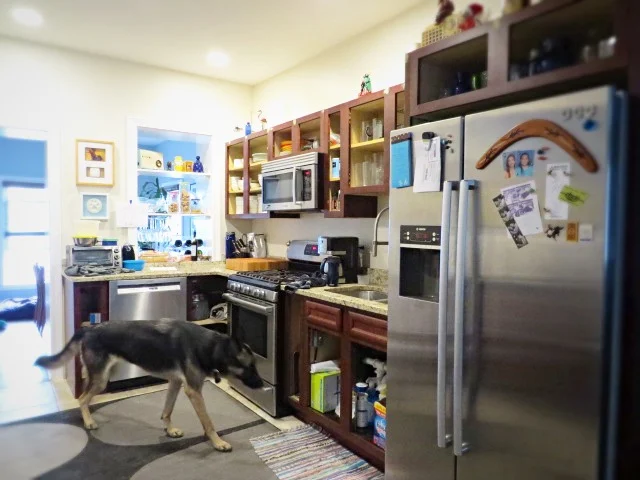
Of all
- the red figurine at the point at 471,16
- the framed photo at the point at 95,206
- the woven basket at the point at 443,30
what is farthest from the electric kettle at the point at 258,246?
the red figurine at the point at 471,16

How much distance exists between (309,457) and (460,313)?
58.2 inches

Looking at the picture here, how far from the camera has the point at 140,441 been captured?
2666mm

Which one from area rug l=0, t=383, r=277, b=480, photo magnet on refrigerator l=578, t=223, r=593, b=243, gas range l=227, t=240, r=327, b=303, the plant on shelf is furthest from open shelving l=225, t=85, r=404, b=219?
area rug l=0, t=383, r=277, b=480

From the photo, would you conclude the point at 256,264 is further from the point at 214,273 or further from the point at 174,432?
the point at 174,432

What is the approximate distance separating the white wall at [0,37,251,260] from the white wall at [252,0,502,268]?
720 millimetres

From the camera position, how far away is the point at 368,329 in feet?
7.70

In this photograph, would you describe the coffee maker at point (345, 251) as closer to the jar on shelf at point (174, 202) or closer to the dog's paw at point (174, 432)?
the dog's paw at point (174, 432)

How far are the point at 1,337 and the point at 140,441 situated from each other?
3073 mm

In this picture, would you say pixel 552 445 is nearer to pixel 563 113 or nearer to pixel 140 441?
pixel 563 113

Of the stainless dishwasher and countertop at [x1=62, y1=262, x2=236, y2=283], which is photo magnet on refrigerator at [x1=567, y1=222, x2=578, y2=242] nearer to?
countertop at [x1=62, y1=262, x2=236, y2=283]

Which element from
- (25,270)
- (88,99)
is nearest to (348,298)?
(88,99)

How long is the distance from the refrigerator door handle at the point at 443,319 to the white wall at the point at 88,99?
3257 millimetres

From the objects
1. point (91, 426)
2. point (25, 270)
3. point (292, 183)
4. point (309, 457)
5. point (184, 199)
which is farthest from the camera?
point (25, 270)

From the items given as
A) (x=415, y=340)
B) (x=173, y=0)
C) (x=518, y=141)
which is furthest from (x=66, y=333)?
(x=518, y=141)
